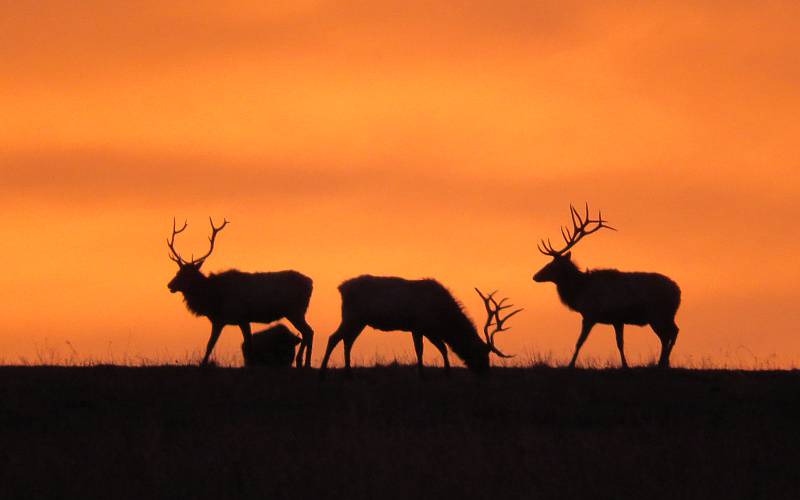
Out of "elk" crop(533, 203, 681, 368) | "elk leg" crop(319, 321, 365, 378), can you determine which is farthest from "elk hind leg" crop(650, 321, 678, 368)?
"elk leg" crop(319, 321, 365, 378)

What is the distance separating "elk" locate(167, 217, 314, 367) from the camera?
23391 mm

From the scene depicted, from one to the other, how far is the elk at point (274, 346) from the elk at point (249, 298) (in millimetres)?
857

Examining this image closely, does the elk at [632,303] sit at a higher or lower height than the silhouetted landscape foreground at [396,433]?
higher

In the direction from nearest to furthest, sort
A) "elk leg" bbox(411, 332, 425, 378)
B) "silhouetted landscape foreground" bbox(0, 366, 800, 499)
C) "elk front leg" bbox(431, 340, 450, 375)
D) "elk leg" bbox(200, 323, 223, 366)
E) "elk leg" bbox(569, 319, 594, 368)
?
"silhouetted landscape foreground" bbox(0, 366, 800, 499)
"elk leg" bbox(411, 332, 425, 378)
"elk front leg" bbox(431, 340, 450, 375)
"elk leg" bbox(200, 323, 223, 366)
"elk leg" bbox(569, 319, 594, 368)

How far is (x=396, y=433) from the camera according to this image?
16.0 metres

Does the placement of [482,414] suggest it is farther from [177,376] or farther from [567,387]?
[177,376]

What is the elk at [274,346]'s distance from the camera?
24656 mm

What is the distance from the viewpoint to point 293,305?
23484 mm

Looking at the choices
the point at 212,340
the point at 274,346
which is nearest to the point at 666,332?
the point at 274,346

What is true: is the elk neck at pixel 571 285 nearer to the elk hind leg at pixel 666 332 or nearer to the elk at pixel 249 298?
the elk hind leg at pixel 666 332

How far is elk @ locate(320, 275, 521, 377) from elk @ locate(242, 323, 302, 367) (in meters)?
3.78

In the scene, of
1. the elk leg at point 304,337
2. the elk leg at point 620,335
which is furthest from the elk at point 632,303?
the elk leg at point 304,337

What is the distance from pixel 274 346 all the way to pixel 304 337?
1849mm

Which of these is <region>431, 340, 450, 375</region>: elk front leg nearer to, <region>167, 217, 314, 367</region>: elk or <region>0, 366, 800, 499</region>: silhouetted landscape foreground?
<region>0, 366, 800, 499</region>: silhouetted landscape foreground
